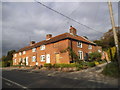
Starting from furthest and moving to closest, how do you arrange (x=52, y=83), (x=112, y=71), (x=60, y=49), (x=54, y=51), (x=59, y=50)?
(x=54, y=51)
(x=59, y=50)
(x=60, y=49)
(x=112, y=71)
(x=52, y=83)

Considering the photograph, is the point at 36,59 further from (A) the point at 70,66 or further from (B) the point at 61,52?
(A) the point at 70,66

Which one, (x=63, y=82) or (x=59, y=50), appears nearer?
(x=63, y=82)

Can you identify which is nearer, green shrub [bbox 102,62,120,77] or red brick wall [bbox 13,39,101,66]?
green shrub [bbox 102,62,120,77]

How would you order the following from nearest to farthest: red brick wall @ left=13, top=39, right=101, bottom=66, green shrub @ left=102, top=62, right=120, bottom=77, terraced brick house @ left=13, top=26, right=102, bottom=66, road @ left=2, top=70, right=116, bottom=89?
road @ left=2, top=70, right=116, bottom=89 → green shrub @ left=102, top=62, right=120, bottom=77 → red brick wall @ left=13, top=39, right=101, bottom=66 → terraced brick house @ left=13, top=26, right=102, bottom=66

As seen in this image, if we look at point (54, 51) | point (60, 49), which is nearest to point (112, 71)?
point (60, 49)

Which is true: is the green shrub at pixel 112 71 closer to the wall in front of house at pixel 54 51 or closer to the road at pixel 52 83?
the road at pixel 52 83

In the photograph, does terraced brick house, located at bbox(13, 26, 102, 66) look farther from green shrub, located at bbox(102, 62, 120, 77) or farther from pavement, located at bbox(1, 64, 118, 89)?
green shrub, located at bbox(102, 62, 120, 77)

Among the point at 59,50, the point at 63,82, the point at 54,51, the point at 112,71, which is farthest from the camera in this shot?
the point at 54,51

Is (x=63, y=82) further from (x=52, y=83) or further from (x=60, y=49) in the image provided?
(x=60, y=49)

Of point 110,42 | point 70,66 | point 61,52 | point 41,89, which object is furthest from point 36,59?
point 41,89

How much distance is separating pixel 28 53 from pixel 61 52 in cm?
1491

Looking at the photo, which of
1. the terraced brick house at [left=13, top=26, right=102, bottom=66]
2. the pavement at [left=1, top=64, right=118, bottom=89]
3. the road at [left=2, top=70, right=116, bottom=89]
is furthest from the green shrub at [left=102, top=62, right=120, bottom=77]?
the terraced brick house at [left=13, top=26, right=102, bottom=66]

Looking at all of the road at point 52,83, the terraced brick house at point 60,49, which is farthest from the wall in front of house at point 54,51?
the road at point 52,83

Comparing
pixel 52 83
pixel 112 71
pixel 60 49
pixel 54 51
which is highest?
pixel 60 49
